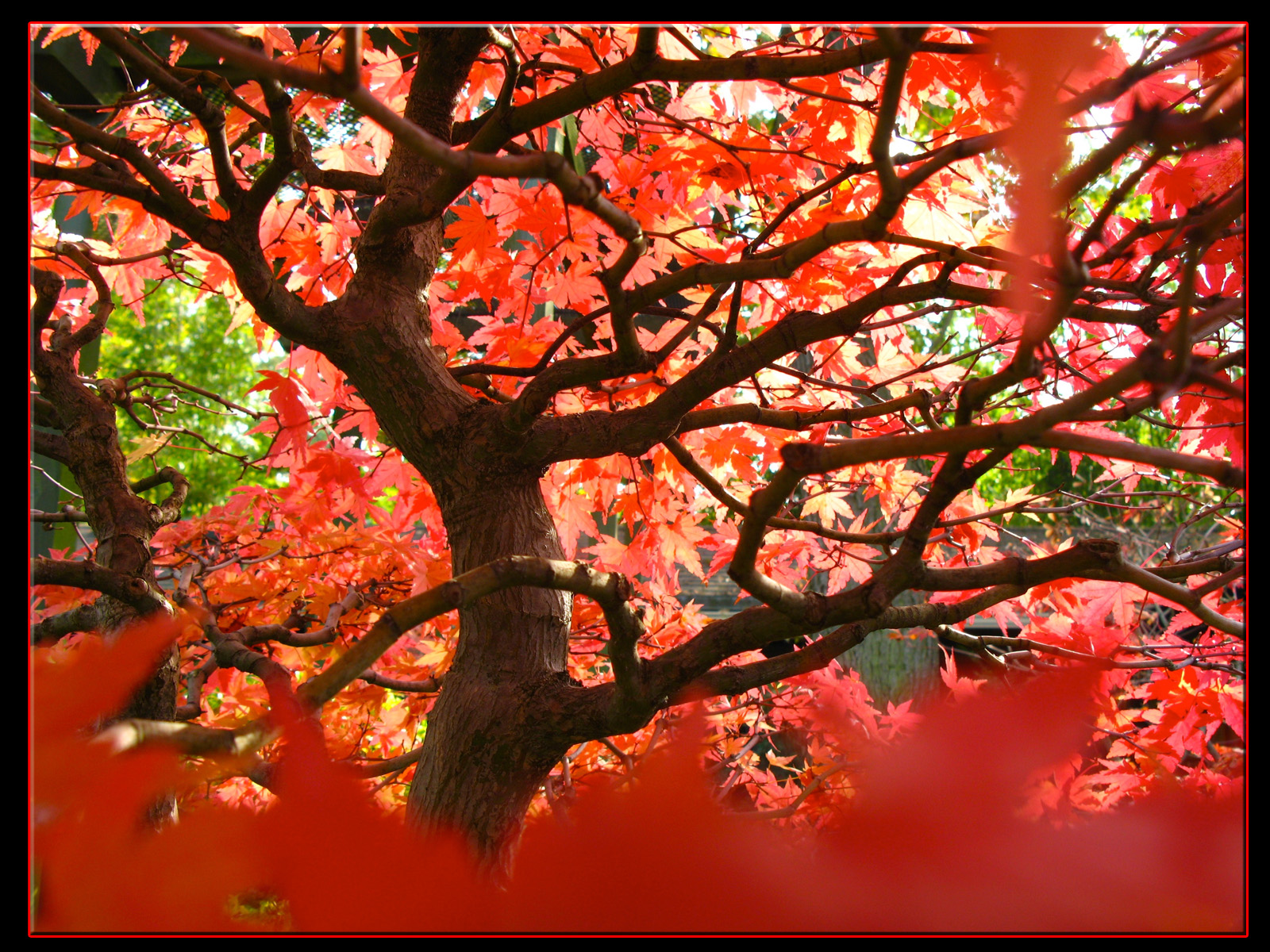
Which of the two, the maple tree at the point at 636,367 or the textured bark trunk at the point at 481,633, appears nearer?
the maple tree at the point at 636,367

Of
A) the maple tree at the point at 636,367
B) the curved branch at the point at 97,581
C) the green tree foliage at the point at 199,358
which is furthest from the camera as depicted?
the green tree foliage at the point at 199,358

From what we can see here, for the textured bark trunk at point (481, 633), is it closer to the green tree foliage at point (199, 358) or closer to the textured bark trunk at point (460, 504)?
the textured bark trunk at point (460, 504)

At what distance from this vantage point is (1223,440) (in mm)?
1279

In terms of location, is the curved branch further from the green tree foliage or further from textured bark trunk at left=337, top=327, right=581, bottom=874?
the green tree foliage

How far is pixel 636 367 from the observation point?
1.02 metres

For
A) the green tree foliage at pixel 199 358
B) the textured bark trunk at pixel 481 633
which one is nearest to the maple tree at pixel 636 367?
the textured bark trunk at pixel 481 633

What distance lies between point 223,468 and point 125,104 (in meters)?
15.5

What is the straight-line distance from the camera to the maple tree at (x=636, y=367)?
64cm

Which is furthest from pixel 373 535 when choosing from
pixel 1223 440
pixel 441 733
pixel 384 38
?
pixel 1223 440

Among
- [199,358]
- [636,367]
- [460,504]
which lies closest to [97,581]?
[460,504]

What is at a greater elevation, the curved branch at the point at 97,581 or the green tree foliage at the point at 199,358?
the green tree foliage at the point at 199,358

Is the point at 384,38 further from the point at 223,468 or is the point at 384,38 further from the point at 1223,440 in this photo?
Result: the point at 223,468

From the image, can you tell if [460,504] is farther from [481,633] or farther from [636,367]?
[636,367]

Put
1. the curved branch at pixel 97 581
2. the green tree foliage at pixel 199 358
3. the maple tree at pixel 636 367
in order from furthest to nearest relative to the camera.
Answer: the green tree foliage at pixel 199 358
the curved branch at pixel 97 581
the maple tree at pixel 636 367
